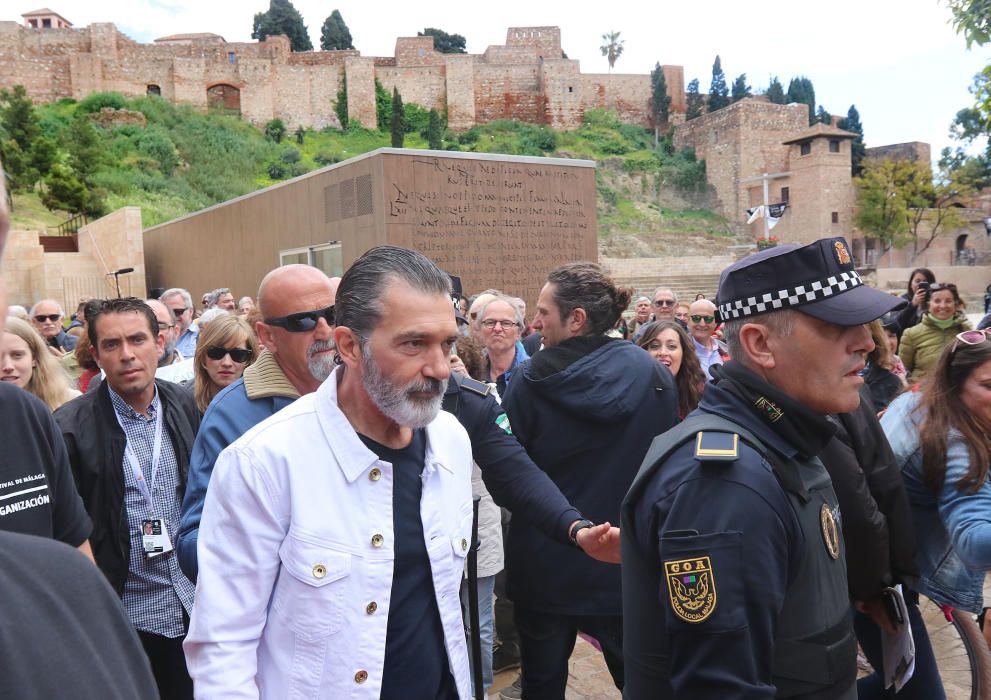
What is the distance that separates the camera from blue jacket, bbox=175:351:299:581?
2178 mm

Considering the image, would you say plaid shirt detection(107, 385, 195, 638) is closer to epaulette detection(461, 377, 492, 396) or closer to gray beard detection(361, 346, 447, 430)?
epaulette detection(461, 377, 492, 396)

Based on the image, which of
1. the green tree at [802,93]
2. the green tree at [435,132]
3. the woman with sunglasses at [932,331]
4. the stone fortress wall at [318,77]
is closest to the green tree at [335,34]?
the stone fortress wall at [318,77]

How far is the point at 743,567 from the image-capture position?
1.52 m

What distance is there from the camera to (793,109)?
5759 centimetres

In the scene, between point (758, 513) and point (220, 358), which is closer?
point (758, 513)

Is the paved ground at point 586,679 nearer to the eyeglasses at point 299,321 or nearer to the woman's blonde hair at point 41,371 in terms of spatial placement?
the eyeglasses at point 299,321

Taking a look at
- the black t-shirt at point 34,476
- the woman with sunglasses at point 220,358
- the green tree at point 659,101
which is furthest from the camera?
the green tree at point 659,101

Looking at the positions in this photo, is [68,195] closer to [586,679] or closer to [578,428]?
[586,679]

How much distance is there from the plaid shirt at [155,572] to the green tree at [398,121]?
53.9 metres

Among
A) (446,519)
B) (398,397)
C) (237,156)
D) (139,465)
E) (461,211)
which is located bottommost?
(139,465)

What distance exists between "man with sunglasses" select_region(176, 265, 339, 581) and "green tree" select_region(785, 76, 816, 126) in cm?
8182

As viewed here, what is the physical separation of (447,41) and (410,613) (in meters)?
85.1

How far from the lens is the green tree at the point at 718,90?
6931 cm

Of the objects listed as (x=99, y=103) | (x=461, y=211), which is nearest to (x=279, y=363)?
(x=461, y=211)
